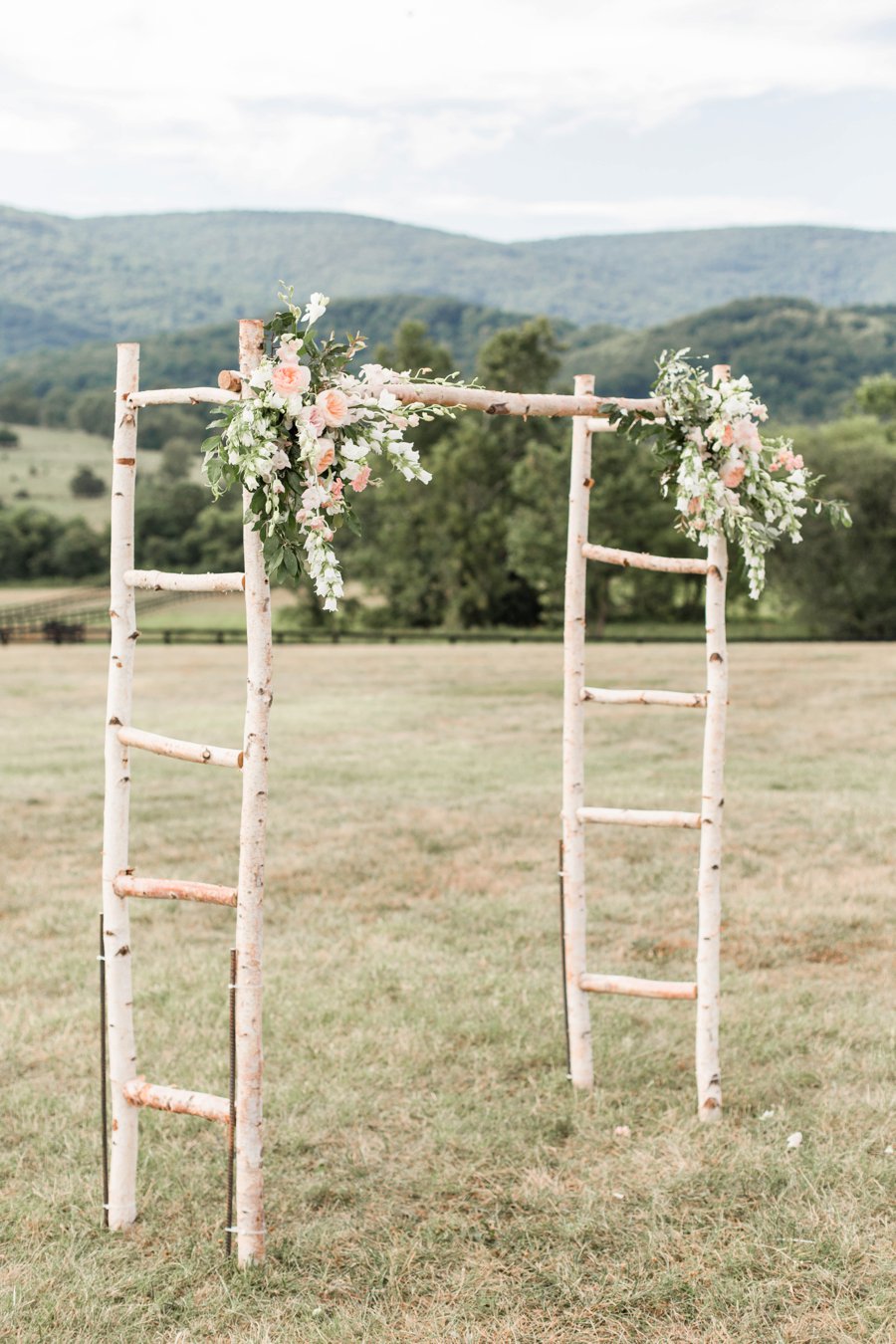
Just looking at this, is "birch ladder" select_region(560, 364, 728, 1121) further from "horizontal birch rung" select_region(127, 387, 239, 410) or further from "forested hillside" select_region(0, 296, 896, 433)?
"forested hillside" select_region(0, 296, 896, 433)

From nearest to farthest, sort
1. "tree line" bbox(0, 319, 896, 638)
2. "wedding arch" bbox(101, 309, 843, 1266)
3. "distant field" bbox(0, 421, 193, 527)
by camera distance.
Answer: "wedding arch" bbox(101, 309, 843, 1266) → "tree line" bbox(0, 319, 896, 638) → "distant field" bbox(0, 421, 193, 527)

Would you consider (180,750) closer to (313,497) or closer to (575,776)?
(313,497)

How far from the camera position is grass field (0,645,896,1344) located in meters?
4.41

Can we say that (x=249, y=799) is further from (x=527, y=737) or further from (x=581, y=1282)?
(x=527, y=737)

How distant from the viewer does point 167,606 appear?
59031 mm

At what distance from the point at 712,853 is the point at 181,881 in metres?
2.61

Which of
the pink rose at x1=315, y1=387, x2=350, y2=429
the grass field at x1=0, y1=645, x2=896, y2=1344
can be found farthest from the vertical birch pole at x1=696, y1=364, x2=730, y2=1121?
the pink rose at x1=315, y1=387, x2=350, y2=429

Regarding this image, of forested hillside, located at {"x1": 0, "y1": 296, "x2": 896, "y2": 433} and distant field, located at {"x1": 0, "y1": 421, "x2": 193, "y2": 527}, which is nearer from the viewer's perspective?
distant field, located at {"x1": 0, "y1": 421, "x2": 193, "y2": 527}

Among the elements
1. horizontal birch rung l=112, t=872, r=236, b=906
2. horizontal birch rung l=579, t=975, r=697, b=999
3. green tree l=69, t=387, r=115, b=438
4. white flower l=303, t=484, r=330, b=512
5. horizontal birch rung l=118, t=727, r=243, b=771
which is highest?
green tree l=69, t=387, r=115, b=438

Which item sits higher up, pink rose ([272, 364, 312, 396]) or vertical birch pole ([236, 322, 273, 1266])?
pink rose ([272, 364, 312, 396])

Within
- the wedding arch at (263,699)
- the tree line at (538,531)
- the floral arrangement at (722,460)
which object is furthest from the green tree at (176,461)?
the floral arrangement at (722,460)

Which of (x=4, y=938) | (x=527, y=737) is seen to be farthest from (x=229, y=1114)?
(x=527, y=737)

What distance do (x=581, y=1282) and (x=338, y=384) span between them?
3.55 metres

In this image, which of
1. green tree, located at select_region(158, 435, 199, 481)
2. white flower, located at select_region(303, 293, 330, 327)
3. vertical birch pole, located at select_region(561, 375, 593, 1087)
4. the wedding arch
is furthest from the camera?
green tree, located at select_region(158, 435, 199, 481)
